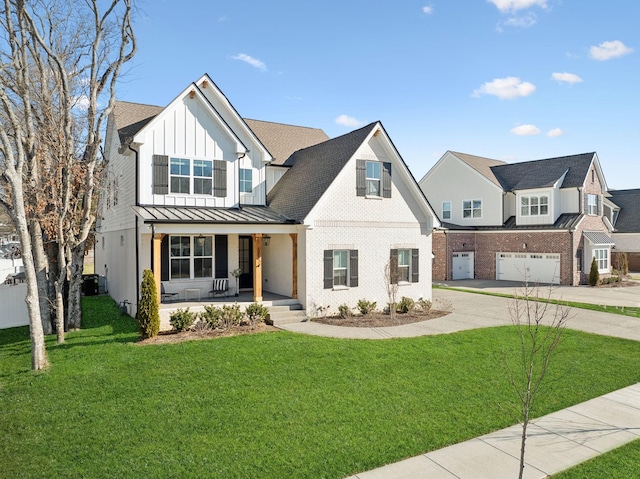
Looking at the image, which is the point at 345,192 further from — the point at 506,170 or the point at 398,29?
the point at 506,170

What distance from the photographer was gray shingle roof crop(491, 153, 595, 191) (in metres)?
30.0

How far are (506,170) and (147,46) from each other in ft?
94.9

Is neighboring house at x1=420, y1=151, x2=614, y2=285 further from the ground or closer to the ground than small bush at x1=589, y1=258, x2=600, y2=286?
further from the ground

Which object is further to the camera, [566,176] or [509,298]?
[566,176]

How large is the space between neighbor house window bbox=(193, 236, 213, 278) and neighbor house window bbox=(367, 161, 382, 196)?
6.82 metres

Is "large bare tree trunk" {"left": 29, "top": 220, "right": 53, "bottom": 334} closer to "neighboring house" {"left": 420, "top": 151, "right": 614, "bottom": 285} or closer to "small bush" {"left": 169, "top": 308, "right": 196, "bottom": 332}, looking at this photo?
"small bush" {"left": 169, "top": 308, "right": 196, "bottom": 332}

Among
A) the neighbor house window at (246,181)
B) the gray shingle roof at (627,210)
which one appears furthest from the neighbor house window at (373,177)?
the gray shingle roof at (627,210)

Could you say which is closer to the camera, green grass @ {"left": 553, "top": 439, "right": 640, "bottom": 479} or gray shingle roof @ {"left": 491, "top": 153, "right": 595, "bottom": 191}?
green grass @ {"left": 553, "top": 439, "right": 640, "bottom": 479}

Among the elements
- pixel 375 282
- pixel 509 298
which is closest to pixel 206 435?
pixel 375 282

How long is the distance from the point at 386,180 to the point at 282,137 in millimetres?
7781

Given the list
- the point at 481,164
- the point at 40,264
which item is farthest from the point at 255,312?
the point at 481,164

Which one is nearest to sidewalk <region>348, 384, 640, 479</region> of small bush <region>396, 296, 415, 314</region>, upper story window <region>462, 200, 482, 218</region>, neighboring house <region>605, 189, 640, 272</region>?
small bush <region>396, 296, 415, 314</region>

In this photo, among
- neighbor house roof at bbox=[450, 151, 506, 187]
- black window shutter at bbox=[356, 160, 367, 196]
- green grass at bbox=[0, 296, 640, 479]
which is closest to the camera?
green grass at bbox=[0, 296, 640, 479]

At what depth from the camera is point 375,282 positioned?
17438 millimetres
